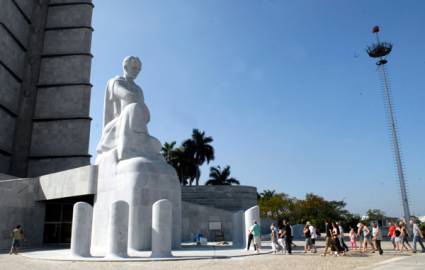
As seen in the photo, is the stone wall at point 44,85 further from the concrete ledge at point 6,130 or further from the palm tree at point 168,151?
the palm tree at point 168,151

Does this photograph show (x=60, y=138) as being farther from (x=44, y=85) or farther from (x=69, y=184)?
(x=69, y=184)

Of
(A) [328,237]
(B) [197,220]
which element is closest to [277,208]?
(B) [197,220]

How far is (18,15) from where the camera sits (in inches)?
1356

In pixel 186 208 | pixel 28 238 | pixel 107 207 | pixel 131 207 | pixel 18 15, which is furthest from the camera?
pixel 18 15

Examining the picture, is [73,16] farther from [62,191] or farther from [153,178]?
[153,178]

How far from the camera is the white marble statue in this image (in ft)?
50.8

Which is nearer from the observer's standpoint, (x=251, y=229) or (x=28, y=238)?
(x=251, y=229)

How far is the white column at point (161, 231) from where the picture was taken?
12227mm

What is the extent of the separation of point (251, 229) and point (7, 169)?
26929mm

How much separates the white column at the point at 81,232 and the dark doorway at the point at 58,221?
10304 mm

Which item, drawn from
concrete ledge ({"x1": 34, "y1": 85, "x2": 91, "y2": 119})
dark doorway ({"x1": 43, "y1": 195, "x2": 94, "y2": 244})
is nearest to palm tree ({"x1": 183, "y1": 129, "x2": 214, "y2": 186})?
concrete ledge ({"x1": 34, "y1": 85, "x2": 91, "y2": 119})

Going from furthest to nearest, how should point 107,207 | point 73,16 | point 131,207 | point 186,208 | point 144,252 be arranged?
point 73,16, point 186,208, point 107,207, point 131,207, point 144,252

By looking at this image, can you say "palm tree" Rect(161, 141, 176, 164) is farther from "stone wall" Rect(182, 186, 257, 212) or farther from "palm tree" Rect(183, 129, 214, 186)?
"stone wall" Rect(182, 186, 257, 212)

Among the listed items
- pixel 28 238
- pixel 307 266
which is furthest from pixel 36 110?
Result: pixel 307 266
